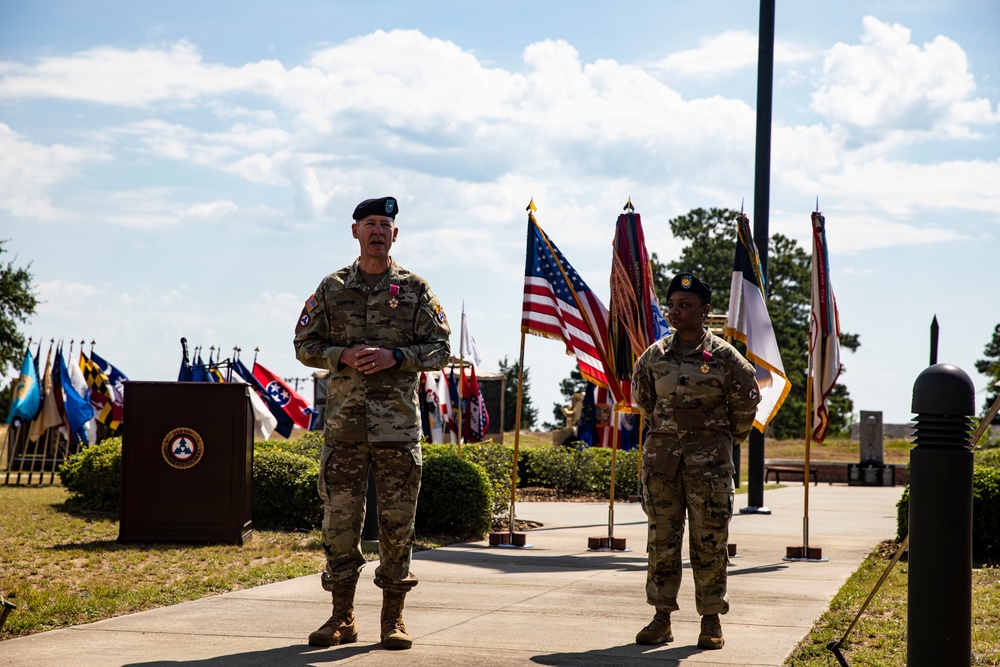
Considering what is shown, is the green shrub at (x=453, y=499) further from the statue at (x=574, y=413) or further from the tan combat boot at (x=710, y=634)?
the statue at (x=574, y=413)

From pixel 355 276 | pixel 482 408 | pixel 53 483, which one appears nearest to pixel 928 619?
pixel 355 276

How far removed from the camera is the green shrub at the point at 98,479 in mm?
12695

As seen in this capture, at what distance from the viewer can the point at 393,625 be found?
5.64 m

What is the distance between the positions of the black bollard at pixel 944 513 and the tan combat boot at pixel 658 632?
Result: 1.94 metres

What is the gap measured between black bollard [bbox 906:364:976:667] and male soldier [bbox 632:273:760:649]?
182 centimetres

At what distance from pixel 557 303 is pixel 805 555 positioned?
3.41m

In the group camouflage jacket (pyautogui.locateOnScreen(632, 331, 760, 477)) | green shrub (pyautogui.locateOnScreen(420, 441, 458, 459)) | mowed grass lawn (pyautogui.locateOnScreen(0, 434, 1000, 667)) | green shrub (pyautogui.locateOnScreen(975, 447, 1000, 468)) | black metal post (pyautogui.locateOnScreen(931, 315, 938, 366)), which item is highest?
black metal post (pyautogui.locateOnScreen(931, 315, 938, 366))

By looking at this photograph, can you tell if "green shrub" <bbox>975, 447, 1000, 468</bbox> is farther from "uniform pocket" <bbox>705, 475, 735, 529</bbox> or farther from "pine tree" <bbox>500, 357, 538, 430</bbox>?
"pine tree" <bbox>500, 357, 538, 430</bbox>

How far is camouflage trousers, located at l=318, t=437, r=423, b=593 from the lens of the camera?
565 centimetres

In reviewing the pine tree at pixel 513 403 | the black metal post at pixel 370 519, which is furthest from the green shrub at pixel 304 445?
the pine tree at pixel 513 403

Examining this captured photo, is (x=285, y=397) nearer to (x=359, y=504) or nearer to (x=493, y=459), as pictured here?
(x=493, y=459)

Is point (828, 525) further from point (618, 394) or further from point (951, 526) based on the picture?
point (951, 526)

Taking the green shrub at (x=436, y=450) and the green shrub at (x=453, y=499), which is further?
the green shrub at (x=436, y=450)

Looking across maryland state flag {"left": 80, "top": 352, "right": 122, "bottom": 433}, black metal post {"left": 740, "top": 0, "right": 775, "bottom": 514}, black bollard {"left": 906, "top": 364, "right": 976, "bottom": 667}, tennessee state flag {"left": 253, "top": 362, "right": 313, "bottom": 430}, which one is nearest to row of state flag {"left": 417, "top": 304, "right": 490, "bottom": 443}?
tennessee state flag {"left": 253, "top": 362, "right": 313, "bottom": 430}
